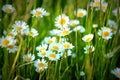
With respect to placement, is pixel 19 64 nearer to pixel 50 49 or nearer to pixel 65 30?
pixel 50 49

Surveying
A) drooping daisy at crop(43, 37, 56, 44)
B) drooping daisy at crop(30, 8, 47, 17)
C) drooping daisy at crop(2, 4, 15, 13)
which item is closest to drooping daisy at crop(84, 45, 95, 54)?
drooping daisy at crop(43, 37, 56, 44)

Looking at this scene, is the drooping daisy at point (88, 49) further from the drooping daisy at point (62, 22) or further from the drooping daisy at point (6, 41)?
the drooping daisy at point (6, 41)

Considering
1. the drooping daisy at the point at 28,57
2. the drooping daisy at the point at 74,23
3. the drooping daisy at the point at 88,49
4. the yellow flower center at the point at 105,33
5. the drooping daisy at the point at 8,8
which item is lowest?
the drooping daisy at the point at 28,57

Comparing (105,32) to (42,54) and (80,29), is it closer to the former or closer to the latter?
(80,29)

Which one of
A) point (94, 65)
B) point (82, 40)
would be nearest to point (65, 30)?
point (82, 40)

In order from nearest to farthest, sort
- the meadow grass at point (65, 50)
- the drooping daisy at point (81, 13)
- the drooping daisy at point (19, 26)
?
1. the meadow grass at point (65, 50)
2. the drooping daisy at point (19, 26)
3. the drooping daisy at point (81, 13)

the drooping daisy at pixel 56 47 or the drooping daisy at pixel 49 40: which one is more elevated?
the drooping daisy at pixel 49 40

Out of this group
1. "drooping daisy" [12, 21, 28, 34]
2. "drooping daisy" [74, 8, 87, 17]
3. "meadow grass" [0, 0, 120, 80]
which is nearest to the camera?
"meadow grass" [0, 0, 120, 80]

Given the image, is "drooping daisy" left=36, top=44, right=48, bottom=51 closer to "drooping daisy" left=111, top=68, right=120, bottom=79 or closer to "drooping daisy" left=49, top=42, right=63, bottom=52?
"drooping daisy" left=49, top=42, right=63, bottom=52

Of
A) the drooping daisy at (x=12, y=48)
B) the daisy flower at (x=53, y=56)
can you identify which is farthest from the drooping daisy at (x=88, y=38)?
the drooping daisy at (x=12, y=48)
